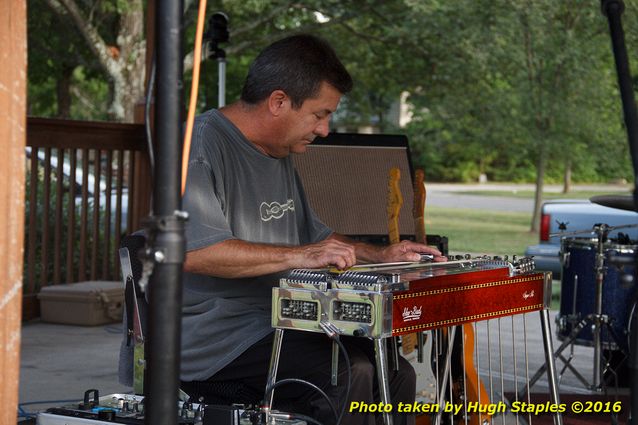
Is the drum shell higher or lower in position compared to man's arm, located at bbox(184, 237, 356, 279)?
lower

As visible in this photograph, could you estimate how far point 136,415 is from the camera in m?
2.98

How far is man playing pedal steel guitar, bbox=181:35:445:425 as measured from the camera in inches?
126

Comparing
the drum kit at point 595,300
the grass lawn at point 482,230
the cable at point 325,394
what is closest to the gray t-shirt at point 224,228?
the cable at point 325,394

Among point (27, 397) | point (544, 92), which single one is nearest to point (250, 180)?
point (27, 397)

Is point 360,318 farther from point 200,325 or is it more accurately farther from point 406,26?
point 406,26

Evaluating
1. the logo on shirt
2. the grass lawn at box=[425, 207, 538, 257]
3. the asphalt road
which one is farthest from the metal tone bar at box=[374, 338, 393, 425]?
the asphalt road

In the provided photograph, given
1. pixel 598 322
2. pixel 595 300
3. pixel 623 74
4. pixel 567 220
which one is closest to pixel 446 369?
pixel 623 74

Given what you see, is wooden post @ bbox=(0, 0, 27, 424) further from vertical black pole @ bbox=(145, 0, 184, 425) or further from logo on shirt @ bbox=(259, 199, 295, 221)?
logo on shirt @ bbox=(259, 199, 295, 221)

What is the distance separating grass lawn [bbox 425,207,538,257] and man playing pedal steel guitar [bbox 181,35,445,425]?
39.1 feet

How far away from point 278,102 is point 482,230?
54.2 feet

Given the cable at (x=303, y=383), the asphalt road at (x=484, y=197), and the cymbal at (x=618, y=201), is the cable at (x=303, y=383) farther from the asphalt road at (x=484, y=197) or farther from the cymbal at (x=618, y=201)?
the asphalt road at (x=484, y=197)

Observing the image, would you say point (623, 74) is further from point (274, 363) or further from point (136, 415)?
point (136, 415)

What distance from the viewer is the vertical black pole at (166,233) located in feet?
6.04

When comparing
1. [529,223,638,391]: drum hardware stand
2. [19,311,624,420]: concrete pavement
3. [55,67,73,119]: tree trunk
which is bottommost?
[19,311,624,420]: concrete pavement
